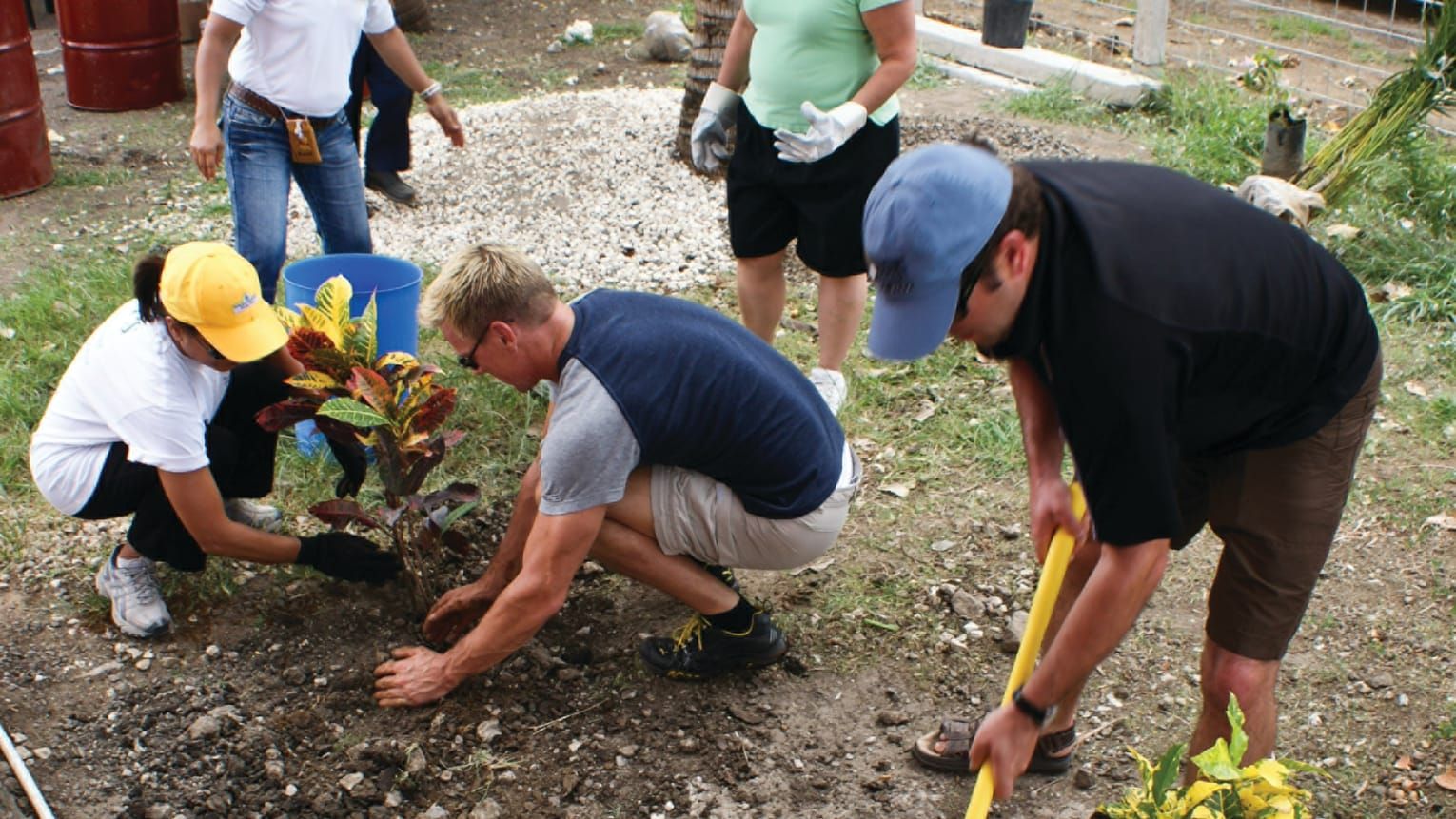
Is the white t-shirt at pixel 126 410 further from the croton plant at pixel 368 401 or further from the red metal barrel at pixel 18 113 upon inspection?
the red metal barrel at pixel 18 113

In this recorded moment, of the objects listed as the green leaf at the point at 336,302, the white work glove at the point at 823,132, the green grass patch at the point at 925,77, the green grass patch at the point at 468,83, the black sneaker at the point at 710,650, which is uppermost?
the white work glove at the point at 823,132

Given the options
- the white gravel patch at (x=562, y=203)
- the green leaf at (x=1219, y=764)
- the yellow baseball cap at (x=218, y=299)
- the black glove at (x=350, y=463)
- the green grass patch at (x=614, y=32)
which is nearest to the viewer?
the green leaf at (x=1219, y=764)

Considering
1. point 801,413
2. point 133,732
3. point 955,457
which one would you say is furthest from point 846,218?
point 133,732

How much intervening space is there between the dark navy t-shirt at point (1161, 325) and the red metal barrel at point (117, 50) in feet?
22.1

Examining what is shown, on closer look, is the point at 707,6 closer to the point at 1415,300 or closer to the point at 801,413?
the point at 1415,300

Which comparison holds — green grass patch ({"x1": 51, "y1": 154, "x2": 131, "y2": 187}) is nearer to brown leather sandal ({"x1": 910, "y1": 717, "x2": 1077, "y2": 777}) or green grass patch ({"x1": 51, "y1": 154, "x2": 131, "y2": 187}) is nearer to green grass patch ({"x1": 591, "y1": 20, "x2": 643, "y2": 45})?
green grass patch ({"x1": 591, "y1": 20, "x2": 643, "y2": 45})

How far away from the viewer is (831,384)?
4.23 metres

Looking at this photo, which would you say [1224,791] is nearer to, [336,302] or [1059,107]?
[336,302]

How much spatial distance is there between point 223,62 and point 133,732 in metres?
2.03

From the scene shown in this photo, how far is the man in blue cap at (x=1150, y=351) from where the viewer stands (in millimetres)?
1798

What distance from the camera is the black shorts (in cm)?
389

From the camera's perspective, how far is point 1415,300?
4.93m

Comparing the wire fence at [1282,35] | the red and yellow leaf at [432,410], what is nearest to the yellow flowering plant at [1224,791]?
the red and yellow leaf at [432,410]

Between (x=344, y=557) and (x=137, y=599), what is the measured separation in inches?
19.6
